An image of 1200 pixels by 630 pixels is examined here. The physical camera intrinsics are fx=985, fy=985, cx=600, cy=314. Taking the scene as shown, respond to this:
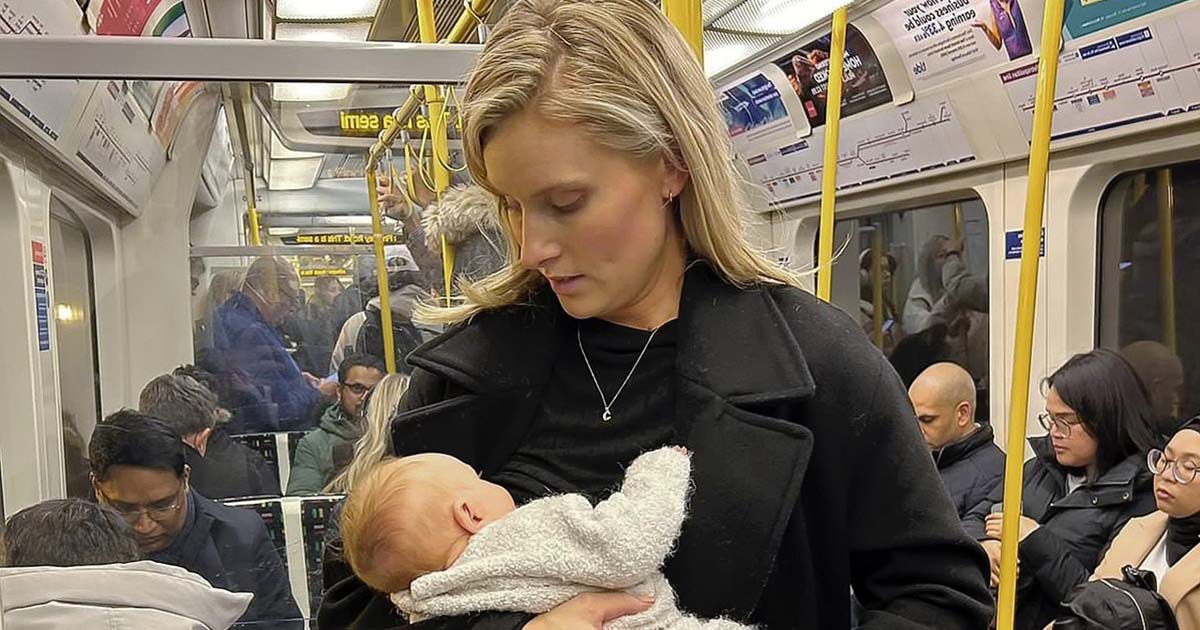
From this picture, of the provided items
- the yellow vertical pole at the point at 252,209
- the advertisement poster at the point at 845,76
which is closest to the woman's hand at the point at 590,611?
the yellow vertical pole at the point at 252,209

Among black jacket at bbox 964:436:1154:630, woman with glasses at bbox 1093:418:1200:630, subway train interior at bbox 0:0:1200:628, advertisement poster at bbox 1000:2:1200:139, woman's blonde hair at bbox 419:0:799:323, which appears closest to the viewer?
woman's blonde hair at bbox 419:0:799:323

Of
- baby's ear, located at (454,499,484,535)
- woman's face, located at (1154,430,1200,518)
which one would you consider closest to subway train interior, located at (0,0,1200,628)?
baby's ear, located at (454,499,484,535)

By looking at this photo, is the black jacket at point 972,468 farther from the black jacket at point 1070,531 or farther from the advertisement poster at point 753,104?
the advertisement poster at point 753,104

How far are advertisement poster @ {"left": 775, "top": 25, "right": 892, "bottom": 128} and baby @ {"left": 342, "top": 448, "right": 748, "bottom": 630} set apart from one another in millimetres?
4050

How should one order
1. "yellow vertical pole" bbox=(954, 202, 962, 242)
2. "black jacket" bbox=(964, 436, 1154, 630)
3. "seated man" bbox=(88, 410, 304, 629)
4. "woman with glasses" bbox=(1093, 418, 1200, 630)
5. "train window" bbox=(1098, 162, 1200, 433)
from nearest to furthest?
"seated man" bbox=(88, 410, 304, 629) → "woman with glasses" bbox=(1093, 418, 1200, 630) → "black jacket" bbox=(964, 436, 1154, 630) → "train window" bbox=(1098, 162, 1200, 433) → "yellow vertical pole" bbox=(954, 202, 962, 242)

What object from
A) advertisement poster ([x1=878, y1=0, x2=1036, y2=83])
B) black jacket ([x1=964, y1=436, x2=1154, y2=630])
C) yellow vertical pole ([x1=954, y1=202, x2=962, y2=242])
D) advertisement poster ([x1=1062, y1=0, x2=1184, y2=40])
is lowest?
black jacket ([x1=964, y1=436, x2=1154, y2=630])

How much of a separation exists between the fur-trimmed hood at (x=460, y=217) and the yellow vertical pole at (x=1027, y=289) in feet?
3.46

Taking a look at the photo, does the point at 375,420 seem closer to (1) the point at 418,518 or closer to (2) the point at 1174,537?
(1) the point at 418,518

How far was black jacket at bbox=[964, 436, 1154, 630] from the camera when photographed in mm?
3004

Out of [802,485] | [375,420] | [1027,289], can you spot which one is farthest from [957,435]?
[802,485]

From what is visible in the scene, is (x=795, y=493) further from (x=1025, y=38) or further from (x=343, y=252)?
(x=1025, y=38)

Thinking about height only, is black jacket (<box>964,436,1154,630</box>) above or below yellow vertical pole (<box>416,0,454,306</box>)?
below

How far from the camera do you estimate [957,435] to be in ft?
12.8

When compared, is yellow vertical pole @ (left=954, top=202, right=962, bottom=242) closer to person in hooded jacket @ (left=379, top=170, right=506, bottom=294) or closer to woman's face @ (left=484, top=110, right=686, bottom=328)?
person in hooded jacket @ (left=379, top=170, right=506, bottom=294)
